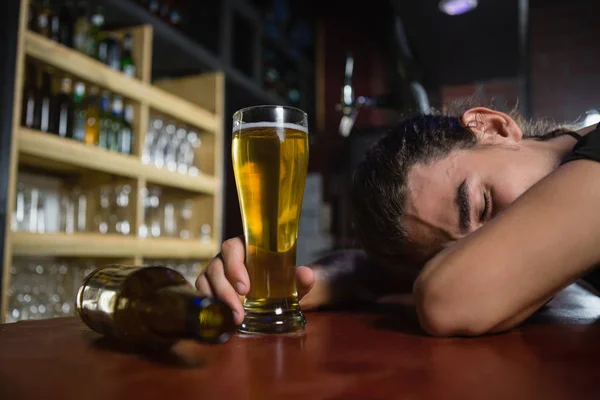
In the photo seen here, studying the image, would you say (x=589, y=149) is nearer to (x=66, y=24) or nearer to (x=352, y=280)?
(x=352, y=280)

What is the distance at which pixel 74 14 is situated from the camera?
2.25 meters

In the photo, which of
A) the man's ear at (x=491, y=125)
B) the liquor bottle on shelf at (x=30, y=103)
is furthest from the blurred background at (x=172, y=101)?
the man's ear at (x=491, y=125)

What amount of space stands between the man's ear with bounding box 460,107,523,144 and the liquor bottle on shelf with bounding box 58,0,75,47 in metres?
1.83

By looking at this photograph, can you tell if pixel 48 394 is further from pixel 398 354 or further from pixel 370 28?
pixel 370 28

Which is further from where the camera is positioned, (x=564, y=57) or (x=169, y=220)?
(x=564, y=57)

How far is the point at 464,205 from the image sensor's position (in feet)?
2.97

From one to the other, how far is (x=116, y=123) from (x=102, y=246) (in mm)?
622

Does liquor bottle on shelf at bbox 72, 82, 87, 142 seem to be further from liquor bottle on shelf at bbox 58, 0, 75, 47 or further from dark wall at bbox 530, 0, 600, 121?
dark wall at bbox 530, 0, 600, 121

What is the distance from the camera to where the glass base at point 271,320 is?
2.14 feet

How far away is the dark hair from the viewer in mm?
997

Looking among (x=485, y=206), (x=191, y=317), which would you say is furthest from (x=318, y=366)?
(x=485, y=206)

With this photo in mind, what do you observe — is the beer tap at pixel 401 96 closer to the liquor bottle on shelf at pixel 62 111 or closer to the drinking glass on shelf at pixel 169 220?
the drinking glass on shelf at pixel 169 220

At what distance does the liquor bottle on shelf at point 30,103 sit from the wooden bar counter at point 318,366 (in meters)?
1.58

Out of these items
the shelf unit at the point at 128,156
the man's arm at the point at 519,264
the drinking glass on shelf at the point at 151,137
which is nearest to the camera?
the man's arm at the point at 519,264
